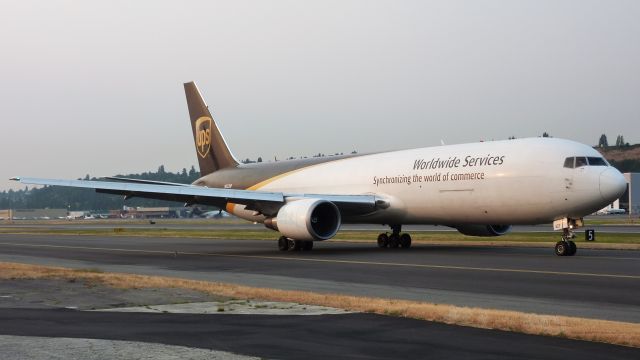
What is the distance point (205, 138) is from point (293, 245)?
14109 millimetres

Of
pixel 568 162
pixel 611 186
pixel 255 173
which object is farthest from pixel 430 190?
pixel 255 173

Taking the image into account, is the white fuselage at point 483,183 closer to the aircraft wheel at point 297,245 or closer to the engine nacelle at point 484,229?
the engine nacelle at point 484,229

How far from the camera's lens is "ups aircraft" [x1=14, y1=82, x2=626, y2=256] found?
84.7 ft

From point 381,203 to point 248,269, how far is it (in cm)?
1021

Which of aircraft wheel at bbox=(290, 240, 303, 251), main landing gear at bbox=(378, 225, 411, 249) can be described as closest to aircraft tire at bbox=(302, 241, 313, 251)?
aircraft wheel at bbox=(290, 240, 303, 251)

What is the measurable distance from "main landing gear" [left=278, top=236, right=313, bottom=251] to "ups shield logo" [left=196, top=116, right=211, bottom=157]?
13273 millimetres

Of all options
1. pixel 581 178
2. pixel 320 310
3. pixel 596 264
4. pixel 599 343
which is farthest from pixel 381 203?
pixel 599 343

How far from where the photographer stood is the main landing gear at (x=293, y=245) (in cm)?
3128

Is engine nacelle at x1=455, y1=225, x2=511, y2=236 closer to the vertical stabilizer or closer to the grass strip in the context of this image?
the vertical stabilizer

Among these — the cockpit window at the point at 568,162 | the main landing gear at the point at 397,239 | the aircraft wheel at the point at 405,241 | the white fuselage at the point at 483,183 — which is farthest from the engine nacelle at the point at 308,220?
the cockpit window at the point at 568,162

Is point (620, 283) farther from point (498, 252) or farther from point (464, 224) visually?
point (464, 224)

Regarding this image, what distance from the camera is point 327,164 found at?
36.4 m

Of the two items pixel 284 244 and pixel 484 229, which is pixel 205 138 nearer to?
pixel 284 244

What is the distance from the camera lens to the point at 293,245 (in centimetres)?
3131
